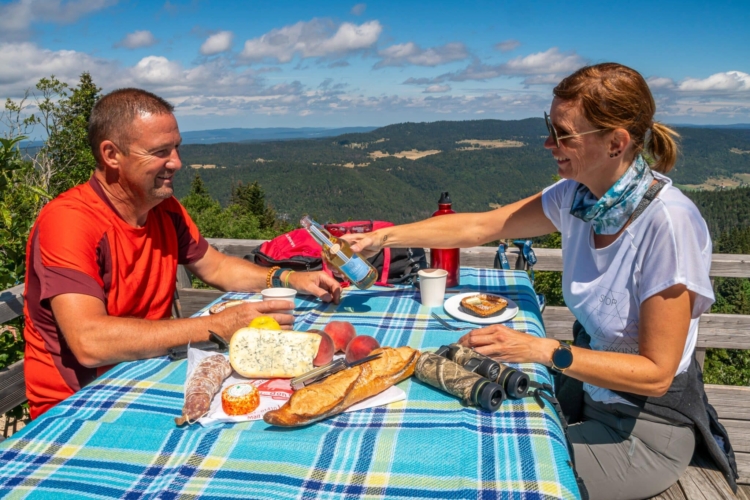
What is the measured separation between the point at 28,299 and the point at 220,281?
97cm

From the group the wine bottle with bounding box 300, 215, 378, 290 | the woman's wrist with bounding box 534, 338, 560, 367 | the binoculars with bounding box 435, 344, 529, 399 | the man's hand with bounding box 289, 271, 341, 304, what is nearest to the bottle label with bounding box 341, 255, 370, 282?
the wine bottle with bounding box 300, 215, 378, 290

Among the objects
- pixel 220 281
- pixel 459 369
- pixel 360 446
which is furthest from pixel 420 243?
pixel 360 446

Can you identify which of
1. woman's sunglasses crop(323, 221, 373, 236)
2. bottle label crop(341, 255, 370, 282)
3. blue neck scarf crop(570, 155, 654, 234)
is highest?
blue neck scarf crop(570, 155, 654, 234)

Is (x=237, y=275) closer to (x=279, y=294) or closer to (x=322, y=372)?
(x=279, y=294)

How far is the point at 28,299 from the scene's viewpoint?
7.91 ft

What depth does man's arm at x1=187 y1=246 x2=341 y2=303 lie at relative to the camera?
9.22ft

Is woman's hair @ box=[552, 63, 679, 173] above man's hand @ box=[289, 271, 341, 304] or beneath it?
above

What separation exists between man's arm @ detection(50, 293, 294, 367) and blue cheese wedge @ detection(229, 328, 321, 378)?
335 millimetres

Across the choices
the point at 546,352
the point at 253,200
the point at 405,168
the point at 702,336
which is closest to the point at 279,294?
the point at 546,352

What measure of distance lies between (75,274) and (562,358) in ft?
6.12

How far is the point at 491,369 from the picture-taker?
1.71m

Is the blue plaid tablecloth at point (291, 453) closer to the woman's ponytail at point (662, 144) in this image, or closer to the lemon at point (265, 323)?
the lemon at point (265, 323)

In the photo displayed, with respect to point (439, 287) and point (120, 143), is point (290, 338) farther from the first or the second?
point (120, 143)

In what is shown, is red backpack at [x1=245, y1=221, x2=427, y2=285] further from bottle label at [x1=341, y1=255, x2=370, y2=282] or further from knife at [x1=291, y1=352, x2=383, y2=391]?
knife at [x1=291, y1=352, x2=383, y2=391]
